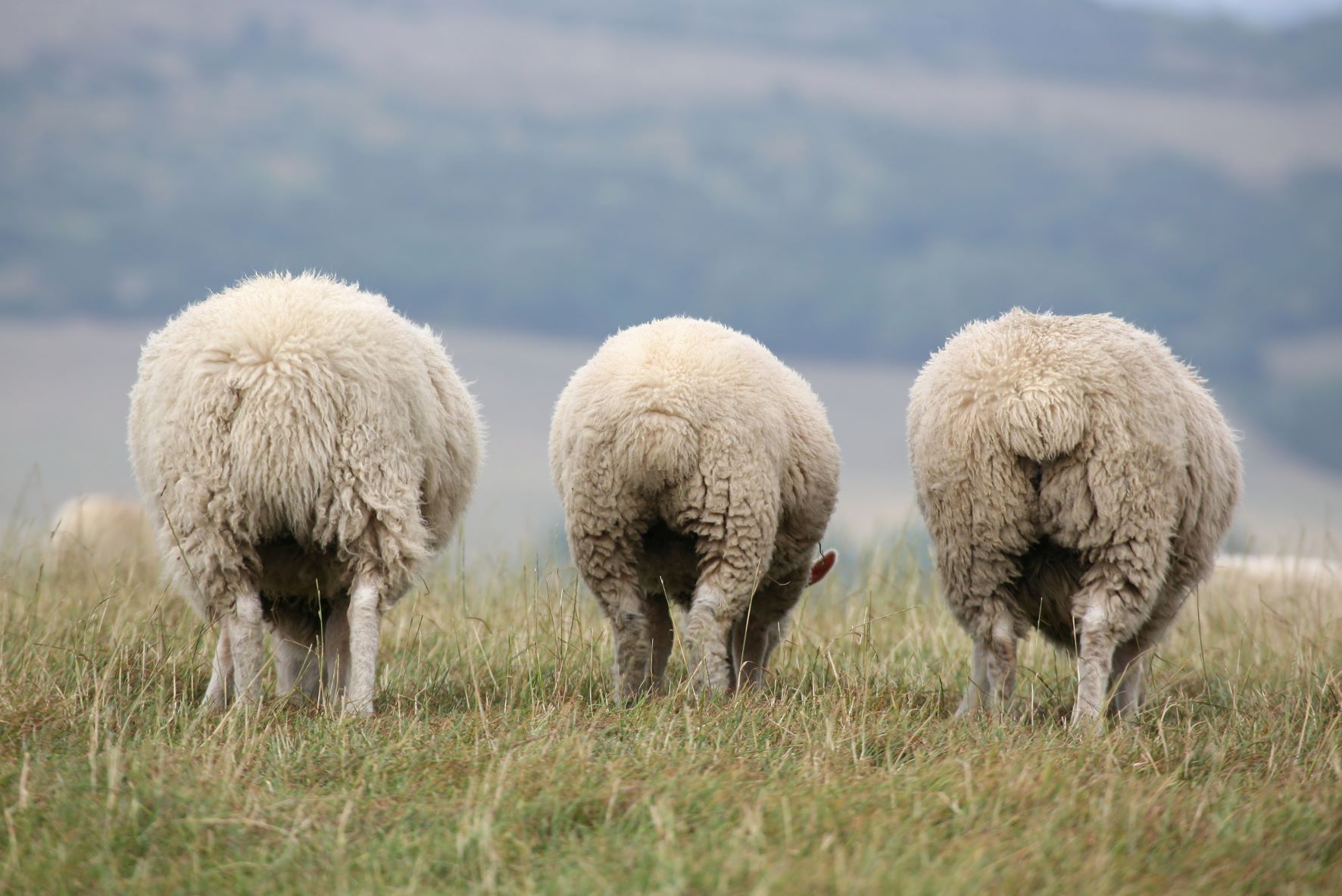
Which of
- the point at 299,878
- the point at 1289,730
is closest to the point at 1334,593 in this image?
the point at 1289,730

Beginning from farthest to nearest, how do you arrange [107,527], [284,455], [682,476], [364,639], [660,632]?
[107,527] → [660,632] → [682,476] → [364,639] → [284,455]

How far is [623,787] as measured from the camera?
3.42m

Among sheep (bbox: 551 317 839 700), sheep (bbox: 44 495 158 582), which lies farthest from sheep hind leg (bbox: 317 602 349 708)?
sheep (bbox: 44 495 158 582)

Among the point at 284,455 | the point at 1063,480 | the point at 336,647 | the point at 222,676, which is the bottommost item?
the point at 222,676

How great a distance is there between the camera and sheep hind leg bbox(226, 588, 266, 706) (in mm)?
4480

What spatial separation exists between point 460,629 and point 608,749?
2.35m

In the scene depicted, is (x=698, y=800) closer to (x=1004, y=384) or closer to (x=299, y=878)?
(x=299, y=878)

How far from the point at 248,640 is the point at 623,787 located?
71.0 inches

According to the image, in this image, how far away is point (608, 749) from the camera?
3.93 meters

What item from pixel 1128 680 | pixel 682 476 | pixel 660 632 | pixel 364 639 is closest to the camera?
pixel 364 639

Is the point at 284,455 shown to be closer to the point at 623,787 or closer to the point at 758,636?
the point at 623,787

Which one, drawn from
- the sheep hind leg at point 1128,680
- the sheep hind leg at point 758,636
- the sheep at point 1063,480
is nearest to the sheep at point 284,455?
the sheep hind leg at point 758,636

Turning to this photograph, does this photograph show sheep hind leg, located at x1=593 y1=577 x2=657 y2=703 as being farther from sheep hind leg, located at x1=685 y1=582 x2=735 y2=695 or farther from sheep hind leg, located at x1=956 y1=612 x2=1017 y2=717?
sheep hind leg, located at x1=956 y1=612 x2=1017 y2=717

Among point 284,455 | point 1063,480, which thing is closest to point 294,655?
point 284,455
